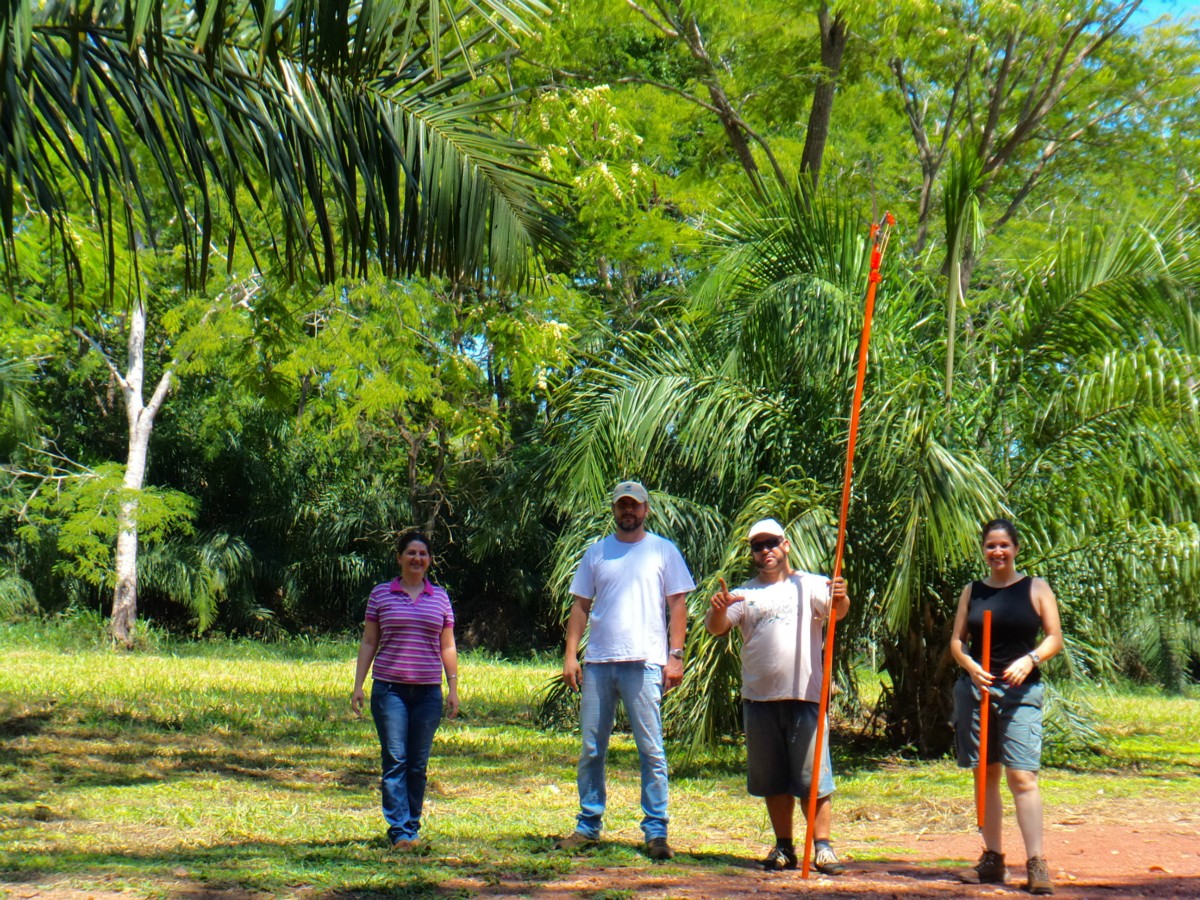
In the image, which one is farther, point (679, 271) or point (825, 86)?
point (679, 271)

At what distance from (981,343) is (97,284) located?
7151 mm

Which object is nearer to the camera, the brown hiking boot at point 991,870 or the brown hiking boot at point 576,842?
the brown hiking boot at point 991,870

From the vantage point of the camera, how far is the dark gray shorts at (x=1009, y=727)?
5.74 m

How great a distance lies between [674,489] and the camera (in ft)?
39.2

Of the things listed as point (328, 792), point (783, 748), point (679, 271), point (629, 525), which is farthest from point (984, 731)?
point (679, 271)

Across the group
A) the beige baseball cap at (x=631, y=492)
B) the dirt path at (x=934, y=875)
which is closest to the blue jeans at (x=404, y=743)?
the dirt path at (x=934, y=875)

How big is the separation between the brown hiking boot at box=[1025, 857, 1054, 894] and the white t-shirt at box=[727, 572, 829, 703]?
3.93ft

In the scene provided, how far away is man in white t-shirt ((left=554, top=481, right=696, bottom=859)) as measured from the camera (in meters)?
6.35

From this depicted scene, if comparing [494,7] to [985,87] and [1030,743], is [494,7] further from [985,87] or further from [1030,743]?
[985,87]

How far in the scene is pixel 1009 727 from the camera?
5.80m

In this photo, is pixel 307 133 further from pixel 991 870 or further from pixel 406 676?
pixel 991 870

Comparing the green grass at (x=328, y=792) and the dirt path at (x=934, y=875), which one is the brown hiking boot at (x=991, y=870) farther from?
the green grass at (x=328, y=792)

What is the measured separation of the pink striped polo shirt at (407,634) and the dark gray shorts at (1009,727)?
2.54 m

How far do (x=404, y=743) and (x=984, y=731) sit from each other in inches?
110
